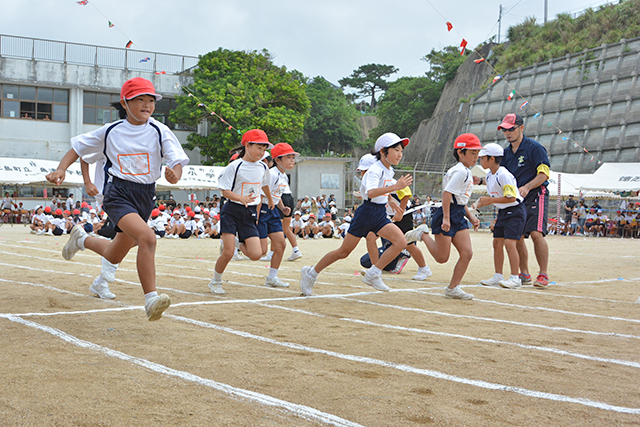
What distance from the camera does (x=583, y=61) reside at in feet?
134

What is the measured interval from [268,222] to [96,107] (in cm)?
3402

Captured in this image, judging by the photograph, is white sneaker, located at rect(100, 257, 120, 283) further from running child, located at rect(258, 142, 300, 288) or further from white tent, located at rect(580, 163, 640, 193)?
white tent, located at rect(580, 163, 640, 193)

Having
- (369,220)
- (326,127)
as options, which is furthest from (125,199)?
(326,127)

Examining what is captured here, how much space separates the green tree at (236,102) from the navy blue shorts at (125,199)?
106 ft

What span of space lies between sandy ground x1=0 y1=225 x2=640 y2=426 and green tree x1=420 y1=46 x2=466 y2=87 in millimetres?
56807

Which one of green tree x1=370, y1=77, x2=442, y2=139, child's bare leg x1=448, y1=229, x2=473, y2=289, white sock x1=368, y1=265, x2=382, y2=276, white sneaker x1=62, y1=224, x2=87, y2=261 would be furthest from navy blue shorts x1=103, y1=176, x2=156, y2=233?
green tree x1=370, y1=77, x2=442, y2=139

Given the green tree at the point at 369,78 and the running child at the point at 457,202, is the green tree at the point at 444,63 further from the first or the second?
the running child at the point at 457,202

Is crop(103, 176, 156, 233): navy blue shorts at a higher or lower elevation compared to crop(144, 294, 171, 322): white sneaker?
higher

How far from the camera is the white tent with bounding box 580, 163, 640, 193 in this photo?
2620 cm

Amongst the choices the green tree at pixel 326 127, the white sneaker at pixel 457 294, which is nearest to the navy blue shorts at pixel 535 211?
the white sneaker at pixel 457 294

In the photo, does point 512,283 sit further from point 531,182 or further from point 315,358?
point 315,358

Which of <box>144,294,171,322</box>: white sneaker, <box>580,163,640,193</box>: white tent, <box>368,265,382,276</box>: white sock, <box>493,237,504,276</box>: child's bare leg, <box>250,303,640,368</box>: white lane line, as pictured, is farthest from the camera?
<box>580,163,640,193</box>: white tent

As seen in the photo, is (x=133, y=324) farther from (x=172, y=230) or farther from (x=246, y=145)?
(x=172, y=230)

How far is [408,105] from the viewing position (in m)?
63.7
